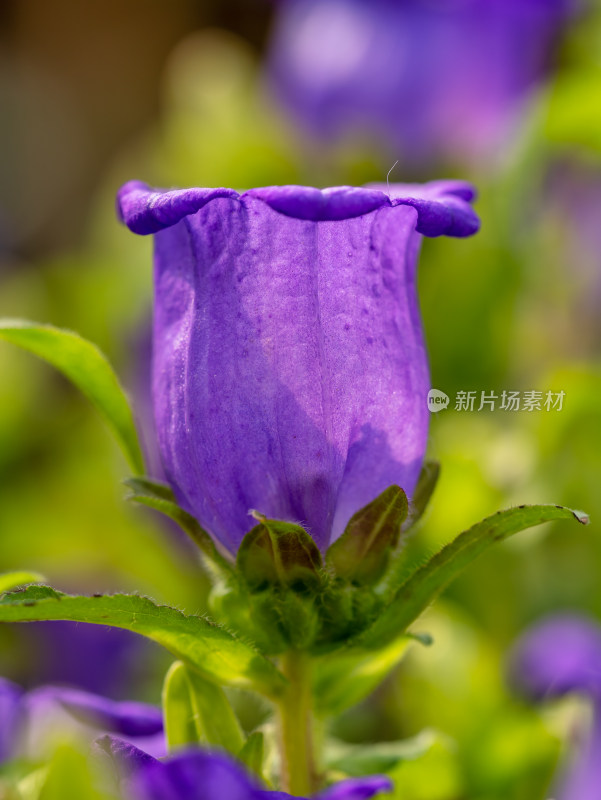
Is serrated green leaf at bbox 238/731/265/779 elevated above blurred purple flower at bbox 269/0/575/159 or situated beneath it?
situated beneath

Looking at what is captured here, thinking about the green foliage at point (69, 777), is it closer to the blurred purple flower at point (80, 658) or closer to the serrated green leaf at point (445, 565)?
the serrated green leaf at point (445, 565)

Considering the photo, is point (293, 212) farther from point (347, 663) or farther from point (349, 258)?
point (347, 663)

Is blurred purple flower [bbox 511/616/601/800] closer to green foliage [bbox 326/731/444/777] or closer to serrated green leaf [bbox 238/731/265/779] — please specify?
green foliage [bbox 326/731/444/777]

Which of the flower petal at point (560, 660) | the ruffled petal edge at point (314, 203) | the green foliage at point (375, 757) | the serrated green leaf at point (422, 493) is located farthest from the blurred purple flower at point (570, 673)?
the ruffled petal edge at point (314, 203)

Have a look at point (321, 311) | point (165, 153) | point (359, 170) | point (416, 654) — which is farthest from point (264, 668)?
point (165, 153)

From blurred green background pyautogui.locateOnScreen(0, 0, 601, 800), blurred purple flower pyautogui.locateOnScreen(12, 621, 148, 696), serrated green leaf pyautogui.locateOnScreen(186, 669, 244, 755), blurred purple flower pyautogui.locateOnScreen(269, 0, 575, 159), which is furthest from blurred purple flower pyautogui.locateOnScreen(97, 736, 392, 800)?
blurred purple flower pyautogui.locateOnScreen(269, 0, 575, 159)

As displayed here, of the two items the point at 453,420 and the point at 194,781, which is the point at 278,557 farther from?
the point at 453,420
